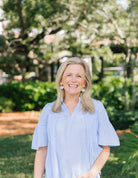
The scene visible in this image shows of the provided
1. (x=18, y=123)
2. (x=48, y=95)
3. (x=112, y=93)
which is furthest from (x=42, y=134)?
(x=48, y=95)

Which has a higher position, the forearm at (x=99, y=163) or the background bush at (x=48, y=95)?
the forearm at (x=99, y=163)

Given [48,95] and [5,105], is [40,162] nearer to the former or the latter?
[48,95]

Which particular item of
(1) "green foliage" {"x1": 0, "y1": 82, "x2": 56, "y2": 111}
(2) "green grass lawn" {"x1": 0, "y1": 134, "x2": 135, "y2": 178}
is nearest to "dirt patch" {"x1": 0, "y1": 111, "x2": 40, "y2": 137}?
(1) "green foliage" {"x1": 0, "y1": 82, "x2": 56, "y2": 111}

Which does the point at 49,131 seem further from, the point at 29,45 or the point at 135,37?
the point at 29,45

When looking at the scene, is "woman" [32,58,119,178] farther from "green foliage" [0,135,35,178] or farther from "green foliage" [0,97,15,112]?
"green foliage" [0,97,15,112]

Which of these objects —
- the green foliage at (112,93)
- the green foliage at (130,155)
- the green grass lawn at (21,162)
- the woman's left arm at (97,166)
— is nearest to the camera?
the woman's left arm at (97,166)

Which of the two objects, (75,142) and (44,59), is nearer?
(75,142)

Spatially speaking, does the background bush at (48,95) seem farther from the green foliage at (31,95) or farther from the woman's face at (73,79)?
the woman's face at (73,79)

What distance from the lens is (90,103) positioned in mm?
2057

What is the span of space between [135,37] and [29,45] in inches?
190

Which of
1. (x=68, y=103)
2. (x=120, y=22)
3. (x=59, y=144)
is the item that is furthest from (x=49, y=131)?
(x=120, y=22)

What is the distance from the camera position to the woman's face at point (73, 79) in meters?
2.12

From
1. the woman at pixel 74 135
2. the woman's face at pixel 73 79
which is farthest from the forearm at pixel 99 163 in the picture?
the woman's face at pixel 73 79

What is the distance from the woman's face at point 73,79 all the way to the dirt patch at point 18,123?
6726 mm
